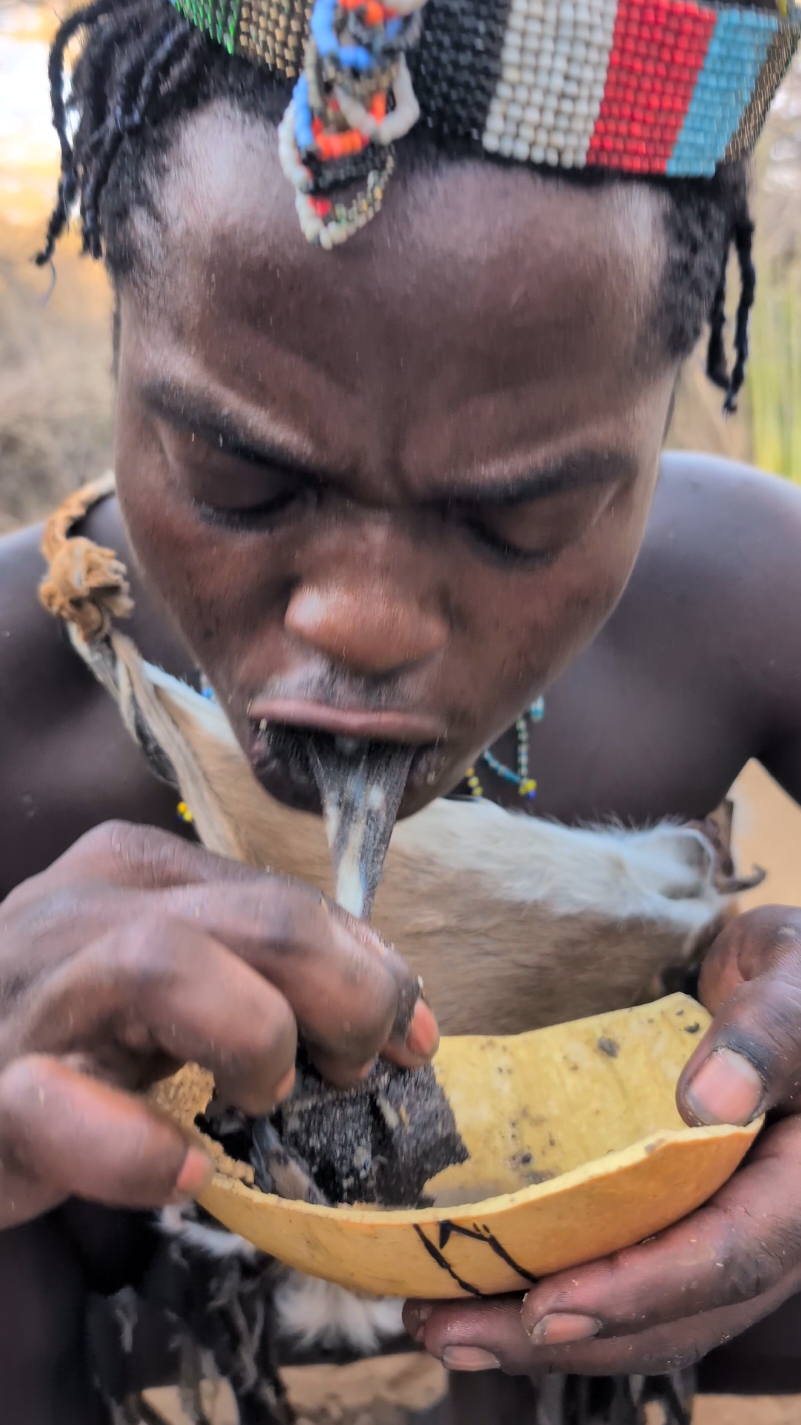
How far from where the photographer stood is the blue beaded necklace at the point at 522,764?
1170mm

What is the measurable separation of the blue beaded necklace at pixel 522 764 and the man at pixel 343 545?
358 mm

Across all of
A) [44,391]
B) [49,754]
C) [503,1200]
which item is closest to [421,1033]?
[503,1200]

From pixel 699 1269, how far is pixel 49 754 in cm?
78

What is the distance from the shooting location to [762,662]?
3.94 feet

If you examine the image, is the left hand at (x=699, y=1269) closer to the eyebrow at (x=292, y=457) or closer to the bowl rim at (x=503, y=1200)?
the bowl rim at (x=503, y=1200)

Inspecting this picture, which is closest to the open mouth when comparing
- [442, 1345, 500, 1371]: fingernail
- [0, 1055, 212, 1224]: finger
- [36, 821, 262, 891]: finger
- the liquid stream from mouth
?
the liquid stream from mouth

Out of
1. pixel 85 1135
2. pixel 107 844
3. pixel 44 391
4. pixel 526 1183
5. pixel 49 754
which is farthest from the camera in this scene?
pixel 44 391

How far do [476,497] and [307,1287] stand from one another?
0.79 m

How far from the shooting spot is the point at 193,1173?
0.53 m

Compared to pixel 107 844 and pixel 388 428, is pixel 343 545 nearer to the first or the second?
pixel 388 428

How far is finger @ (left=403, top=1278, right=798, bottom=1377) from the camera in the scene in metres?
0.72

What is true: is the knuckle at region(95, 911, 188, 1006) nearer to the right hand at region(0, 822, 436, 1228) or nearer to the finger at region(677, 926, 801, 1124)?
the right hand at region(0, 822, 436, 1228)

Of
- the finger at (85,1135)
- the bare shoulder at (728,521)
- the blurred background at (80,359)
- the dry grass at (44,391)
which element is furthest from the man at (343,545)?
the dry grass at (44,391)

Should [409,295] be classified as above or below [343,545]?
above
